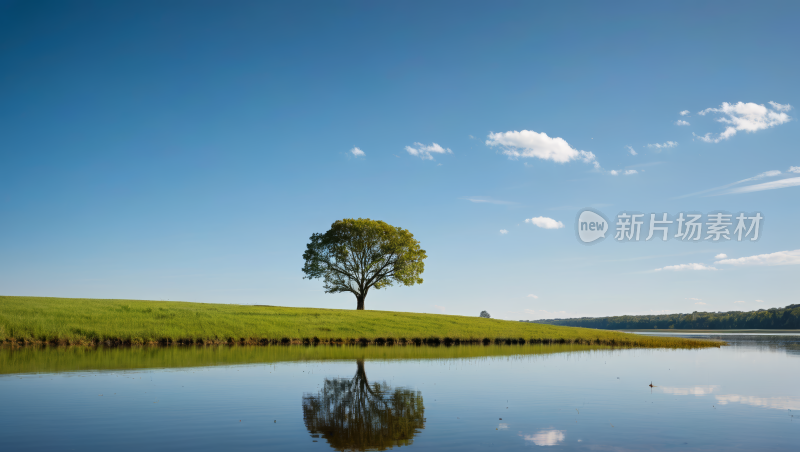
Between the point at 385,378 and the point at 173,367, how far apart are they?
11218mm

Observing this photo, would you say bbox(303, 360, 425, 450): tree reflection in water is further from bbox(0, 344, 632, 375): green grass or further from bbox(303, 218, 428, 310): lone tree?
bbox(303, 218, 428, 310): lone tree

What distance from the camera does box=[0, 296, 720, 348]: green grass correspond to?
38.6 meters

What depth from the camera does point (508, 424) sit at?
14.5m

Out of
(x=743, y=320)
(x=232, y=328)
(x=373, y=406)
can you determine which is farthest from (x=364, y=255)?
(x=743, y=320)

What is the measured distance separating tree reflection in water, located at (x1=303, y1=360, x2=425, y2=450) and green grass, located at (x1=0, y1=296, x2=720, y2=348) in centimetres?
2585

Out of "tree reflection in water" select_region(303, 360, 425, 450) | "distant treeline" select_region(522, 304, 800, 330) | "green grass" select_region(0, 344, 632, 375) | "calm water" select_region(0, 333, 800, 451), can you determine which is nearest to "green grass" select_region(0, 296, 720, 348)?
"green grass" select_region(0, 344, 632, 375)

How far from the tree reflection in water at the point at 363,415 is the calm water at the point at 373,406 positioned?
0.06 meters

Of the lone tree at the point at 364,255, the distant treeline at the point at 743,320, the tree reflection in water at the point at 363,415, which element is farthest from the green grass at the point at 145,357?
the distant treeline at the point at 743,320

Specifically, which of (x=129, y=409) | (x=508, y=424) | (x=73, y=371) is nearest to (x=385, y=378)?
(x=508, y=424)

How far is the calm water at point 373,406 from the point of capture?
41.0 ft

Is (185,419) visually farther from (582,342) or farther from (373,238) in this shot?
(373,238)

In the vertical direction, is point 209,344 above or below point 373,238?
below

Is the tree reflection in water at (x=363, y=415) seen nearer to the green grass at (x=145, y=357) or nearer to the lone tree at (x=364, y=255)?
the green grass at (x=145, y=357)

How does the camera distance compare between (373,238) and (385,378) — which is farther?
(373,238)
